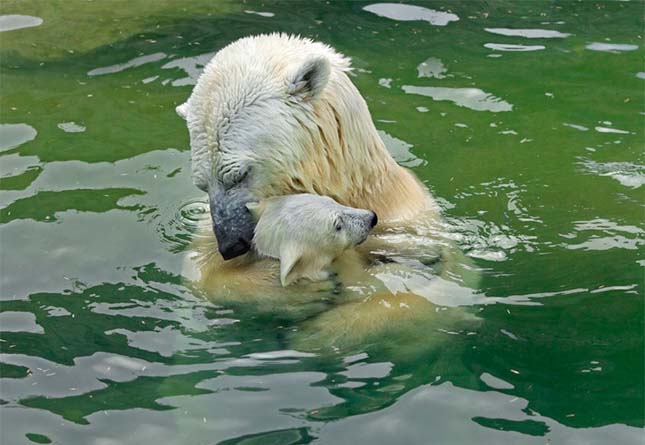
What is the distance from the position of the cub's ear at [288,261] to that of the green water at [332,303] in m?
0.19

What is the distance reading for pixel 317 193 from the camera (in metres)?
4.24

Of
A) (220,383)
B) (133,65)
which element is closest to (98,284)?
(220,383)

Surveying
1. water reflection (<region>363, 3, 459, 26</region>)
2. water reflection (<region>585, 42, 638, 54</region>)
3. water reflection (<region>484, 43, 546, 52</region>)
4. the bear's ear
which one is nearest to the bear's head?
the bear's ear

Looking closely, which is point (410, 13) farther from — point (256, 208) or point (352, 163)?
point (256, 208)

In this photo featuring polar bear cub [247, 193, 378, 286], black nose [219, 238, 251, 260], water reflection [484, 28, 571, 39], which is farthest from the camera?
water reflection [484, 28, 571, 39]

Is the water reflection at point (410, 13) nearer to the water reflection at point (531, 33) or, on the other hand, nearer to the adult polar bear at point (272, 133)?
the water reflection at point (531, 33)

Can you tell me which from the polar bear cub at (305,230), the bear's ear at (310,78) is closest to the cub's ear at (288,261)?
the polar bear cub at (305,230)

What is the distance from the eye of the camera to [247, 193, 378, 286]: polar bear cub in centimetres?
403

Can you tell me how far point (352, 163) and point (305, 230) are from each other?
393mm

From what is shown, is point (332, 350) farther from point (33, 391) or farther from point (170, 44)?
point (170, 44)

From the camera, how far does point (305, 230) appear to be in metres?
4.04

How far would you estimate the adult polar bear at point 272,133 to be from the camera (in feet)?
13.0

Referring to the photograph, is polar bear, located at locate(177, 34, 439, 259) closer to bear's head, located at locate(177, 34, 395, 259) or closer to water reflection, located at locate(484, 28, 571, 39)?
bear's head, located at locate(177, 34, 395, 259)

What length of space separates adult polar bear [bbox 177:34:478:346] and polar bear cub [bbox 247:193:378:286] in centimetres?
7
